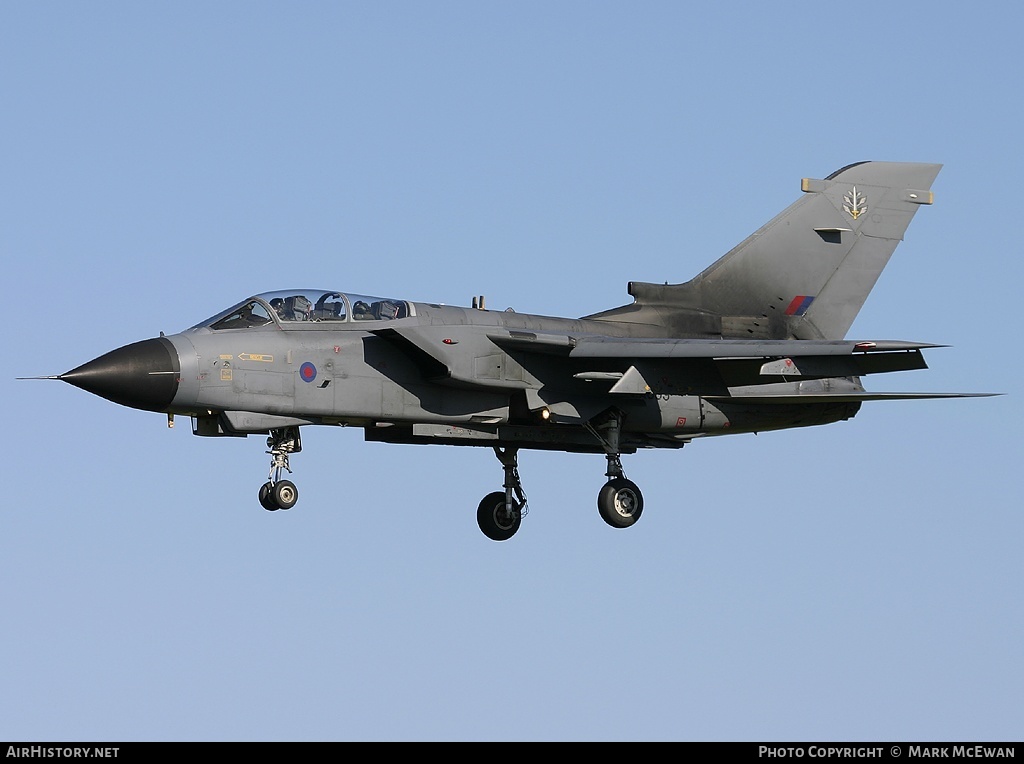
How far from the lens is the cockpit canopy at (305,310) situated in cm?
1977

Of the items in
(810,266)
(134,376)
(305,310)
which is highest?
(810,266)

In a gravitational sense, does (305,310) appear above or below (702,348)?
above

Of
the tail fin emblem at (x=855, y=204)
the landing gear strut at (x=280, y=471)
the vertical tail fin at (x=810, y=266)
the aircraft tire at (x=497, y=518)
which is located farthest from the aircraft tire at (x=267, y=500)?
the tail fin emblem at (x=855, y=204)

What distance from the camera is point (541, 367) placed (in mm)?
20859

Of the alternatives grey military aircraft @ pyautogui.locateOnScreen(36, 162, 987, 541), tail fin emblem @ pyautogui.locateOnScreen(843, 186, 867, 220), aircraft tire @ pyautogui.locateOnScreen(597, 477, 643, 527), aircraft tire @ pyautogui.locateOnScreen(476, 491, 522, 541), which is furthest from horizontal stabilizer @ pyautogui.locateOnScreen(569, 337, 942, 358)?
tail fin emblem @ pyautogui.locateOnScreen(843, 186, 867, 220)

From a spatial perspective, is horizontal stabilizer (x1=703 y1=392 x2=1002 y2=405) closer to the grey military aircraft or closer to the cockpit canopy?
the grey military aircraft

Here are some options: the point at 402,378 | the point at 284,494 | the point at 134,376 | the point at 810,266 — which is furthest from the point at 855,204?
the point at 134,376

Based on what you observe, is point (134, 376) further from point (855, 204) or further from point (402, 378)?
point (855, 204)

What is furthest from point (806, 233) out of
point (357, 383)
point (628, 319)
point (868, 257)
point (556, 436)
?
point (357, 383)

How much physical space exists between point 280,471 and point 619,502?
4.55 m

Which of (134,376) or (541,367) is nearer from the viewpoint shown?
(134,376)

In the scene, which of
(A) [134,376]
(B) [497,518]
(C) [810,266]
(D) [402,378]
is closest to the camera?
(A) [134,376]

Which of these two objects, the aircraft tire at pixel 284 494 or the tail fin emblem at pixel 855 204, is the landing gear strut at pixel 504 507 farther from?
the tail fin emblem at pixel 855 204
